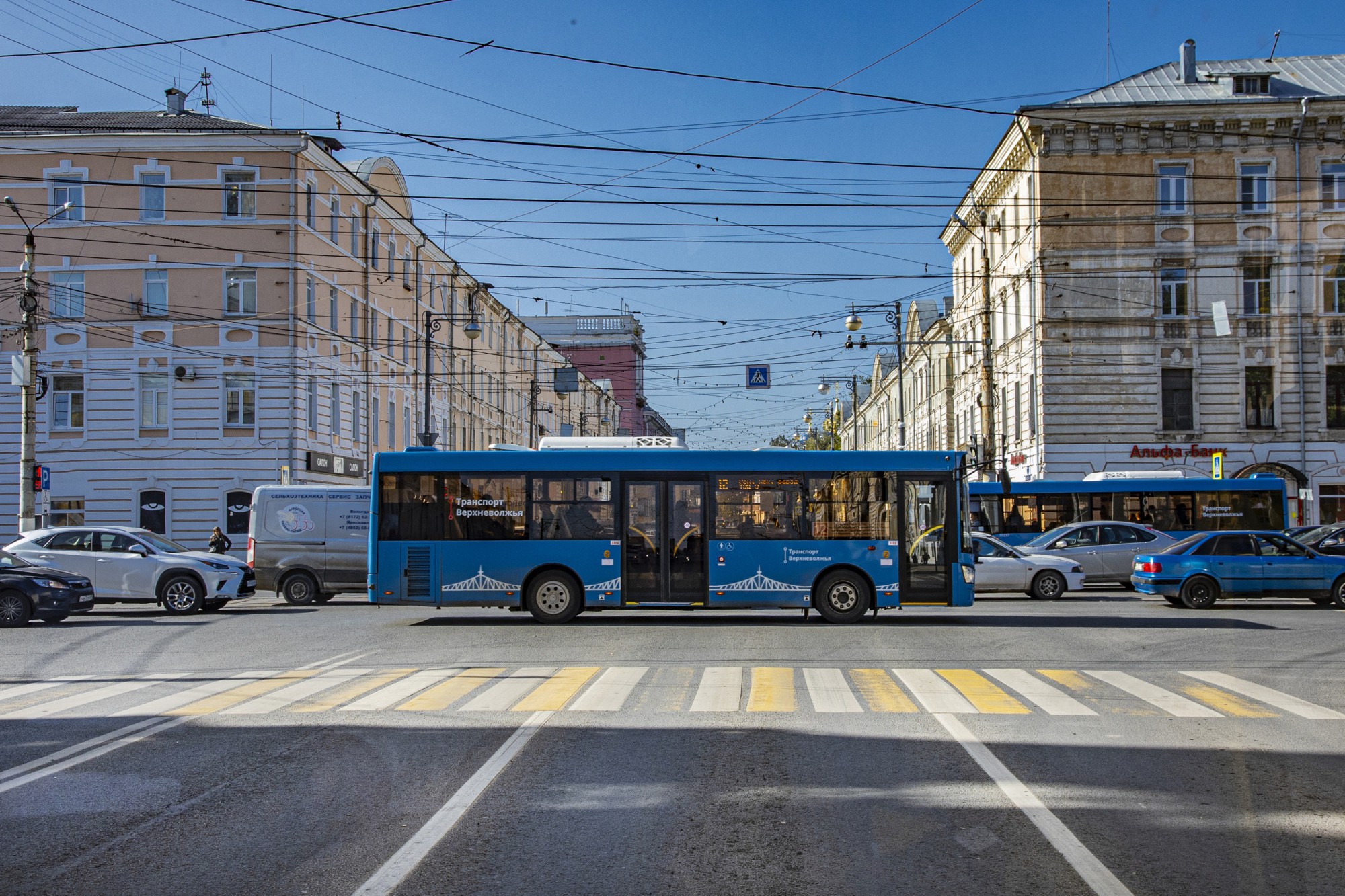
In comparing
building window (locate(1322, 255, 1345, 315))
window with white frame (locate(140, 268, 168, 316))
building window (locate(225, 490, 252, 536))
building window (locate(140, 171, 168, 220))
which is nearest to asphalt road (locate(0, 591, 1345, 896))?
building window (locate(225, 490, 252, 536))

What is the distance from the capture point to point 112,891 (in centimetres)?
547

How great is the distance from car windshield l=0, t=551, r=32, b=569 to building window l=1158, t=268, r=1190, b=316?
3570cm

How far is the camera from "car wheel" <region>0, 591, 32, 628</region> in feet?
65.5

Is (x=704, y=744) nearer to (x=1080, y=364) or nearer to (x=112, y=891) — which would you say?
(x=112, y=891)

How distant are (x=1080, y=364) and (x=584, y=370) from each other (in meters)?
78.9

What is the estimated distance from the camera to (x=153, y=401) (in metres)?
39.2

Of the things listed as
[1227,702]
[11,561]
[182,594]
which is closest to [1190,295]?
[1227,702]

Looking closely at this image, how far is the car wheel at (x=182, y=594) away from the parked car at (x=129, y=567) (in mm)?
13

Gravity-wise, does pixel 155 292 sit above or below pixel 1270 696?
above

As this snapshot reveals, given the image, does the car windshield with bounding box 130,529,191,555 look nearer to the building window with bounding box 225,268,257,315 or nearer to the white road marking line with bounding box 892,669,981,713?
the white road marking line with bounding box 892,669,981,713

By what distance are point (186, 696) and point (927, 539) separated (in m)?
12.1

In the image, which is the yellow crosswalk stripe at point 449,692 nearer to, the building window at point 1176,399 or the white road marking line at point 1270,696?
the white road marking line at point 1270,696

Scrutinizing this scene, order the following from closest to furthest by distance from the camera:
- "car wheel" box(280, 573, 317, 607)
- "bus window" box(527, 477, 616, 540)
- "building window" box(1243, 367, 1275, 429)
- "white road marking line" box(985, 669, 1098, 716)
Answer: "white road marking line" box(985, 669, 1098, 716) → "bus window" box(527, 477, 616, 540) → "car wheel" box(280, 573, 317, 607) → "building window" box(1243, 367, 1275, 429)

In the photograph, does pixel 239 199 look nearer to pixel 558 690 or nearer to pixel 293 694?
pixel 293 694
